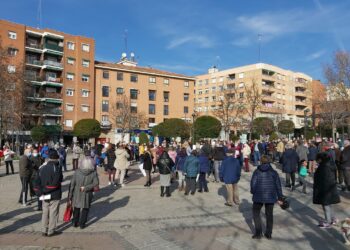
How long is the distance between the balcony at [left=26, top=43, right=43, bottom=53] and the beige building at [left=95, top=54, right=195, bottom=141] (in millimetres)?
9503

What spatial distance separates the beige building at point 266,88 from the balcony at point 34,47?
35.7m

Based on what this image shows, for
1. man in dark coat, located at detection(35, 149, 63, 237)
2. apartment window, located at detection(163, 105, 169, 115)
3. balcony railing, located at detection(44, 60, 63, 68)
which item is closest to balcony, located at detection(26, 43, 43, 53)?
balcony railing, located at detection(44, 60, 63, 68)

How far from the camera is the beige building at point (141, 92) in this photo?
6081 cm

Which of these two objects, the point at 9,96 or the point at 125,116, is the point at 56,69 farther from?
the point at 9,96

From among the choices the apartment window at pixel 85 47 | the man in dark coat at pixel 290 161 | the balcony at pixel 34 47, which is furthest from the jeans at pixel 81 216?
the apartment window at pixel 85 47

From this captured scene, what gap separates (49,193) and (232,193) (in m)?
5.33

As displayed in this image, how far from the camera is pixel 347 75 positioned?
40.1 m

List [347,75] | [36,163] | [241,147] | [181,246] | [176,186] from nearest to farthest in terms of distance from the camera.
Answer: [181,246] < [36,163] < [176,186] < [241,147] < [347,75]

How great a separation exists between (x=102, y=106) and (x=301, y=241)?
56.6 metres

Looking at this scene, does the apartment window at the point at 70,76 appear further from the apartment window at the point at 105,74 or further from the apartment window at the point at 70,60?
the apartment window at the point at 105,74

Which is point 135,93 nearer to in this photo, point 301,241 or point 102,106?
point 102,106

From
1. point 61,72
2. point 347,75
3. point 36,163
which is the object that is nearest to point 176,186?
point 36,163

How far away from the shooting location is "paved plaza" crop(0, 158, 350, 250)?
21.4 feet

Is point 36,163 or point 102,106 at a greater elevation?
point 102,106
